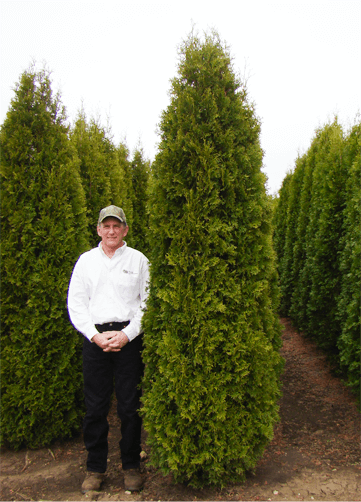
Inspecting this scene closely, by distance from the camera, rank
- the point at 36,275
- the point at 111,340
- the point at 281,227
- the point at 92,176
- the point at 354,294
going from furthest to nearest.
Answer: the point at 281,227 < the point at 92,176 < the point at 354,294 < the point at 36,275 < the point at 111,340

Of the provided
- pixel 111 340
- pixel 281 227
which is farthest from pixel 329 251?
pixel 281 227

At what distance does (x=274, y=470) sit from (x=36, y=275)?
10.6 feet

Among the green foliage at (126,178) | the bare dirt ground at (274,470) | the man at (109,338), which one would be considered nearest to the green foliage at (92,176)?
the green foliage at (126,178)

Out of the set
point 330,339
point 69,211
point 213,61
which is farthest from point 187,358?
point 330,339

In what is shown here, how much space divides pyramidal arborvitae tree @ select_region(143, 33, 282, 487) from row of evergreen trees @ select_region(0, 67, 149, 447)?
1.42m

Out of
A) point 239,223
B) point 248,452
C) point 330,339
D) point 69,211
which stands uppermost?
point 69,211

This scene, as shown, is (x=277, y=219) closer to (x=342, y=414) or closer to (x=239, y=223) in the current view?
(x=342, y=414)

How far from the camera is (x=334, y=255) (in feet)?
21.3

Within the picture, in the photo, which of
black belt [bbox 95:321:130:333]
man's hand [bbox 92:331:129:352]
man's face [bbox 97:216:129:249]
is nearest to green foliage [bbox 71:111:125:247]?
man's face [bbox 97:216:129:249]

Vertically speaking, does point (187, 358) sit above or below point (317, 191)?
below

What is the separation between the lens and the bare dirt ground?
11.0 ft

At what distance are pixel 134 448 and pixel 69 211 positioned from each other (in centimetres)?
268

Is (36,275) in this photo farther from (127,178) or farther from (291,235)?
(291,235)

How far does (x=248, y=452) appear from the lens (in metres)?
3.40
